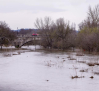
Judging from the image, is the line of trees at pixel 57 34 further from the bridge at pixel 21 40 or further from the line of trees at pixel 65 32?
the bridge at pixel 21 40

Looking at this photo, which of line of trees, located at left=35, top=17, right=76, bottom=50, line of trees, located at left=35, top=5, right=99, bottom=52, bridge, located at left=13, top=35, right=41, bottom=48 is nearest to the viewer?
line of trees, located at left=35, top=5, right=99, bottom=52

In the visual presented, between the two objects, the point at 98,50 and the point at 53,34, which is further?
the point at 53,34

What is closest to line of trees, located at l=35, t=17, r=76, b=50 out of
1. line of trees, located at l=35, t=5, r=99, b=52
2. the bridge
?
line of trees, located at l=35, t=5, r=99, b=52

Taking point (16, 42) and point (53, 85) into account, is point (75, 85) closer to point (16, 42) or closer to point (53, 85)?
Answer: point (53, 85)

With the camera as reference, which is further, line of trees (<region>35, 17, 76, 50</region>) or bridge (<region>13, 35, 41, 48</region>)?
bridge (<region>13, 35, 41, 48</region>)

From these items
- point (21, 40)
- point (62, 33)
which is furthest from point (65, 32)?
point (21, 40)

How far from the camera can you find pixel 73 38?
54.2m

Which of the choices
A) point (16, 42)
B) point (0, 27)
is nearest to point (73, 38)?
point (0, 27)

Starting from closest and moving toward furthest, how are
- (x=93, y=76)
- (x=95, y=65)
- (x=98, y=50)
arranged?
(x=93, y=76) → (x=95, y=65) → (x=98, y=50)

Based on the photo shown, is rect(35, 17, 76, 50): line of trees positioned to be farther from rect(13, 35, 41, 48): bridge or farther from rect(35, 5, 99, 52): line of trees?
rect(13, 35, 41, 48): bridge

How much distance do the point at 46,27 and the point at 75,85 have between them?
2061 inches

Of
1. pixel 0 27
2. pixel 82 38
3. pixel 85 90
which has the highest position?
pixel 0 27

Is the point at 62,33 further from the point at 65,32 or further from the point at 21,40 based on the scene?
the point at 21,40

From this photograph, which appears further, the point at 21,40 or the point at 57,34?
the point at 21,40
